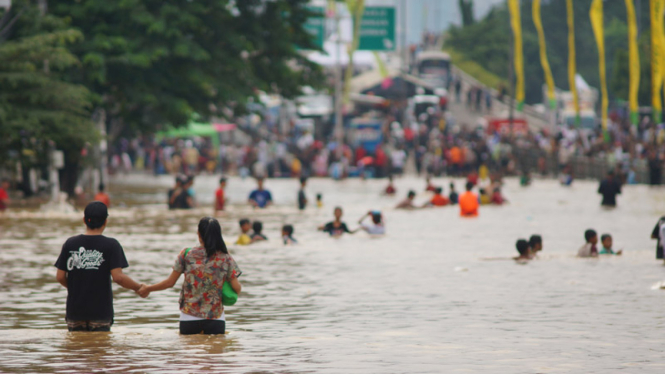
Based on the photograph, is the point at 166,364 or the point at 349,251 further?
the point at 349,251

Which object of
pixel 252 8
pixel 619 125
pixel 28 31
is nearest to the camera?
pixel 28 31

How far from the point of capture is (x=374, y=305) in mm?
14484

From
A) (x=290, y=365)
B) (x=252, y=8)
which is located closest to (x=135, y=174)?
(x=252, y=8)

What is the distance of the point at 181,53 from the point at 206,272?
90.1ft

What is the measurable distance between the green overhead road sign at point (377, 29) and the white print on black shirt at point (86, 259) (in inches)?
1892

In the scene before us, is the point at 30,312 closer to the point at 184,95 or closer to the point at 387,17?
the point at 184,95

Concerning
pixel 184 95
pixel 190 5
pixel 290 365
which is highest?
pixel 190 5

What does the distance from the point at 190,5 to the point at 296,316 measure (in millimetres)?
25961

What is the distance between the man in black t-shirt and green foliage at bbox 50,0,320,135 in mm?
26648

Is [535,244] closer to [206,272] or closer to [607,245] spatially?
[607,245]

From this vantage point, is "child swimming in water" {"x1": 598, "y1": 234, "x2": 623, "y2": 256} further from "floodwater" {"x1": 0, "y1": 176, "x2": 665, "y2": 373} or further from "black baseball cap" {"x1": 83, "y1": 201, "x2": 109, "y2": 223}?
"black baseball cap" {"x1": 83, "y1": 201, "x2": 109, "y2": 223}

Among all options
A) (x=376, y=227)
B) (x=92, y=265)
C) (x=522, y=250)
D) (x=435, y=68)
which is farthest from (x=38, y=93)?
(x=435, y=68)

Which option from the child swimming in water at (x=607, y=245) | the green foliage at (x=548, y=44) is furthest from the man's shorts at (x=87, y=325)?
the green foliage at (x=548, y=44)

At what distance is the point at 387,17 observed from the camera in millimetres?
57531
